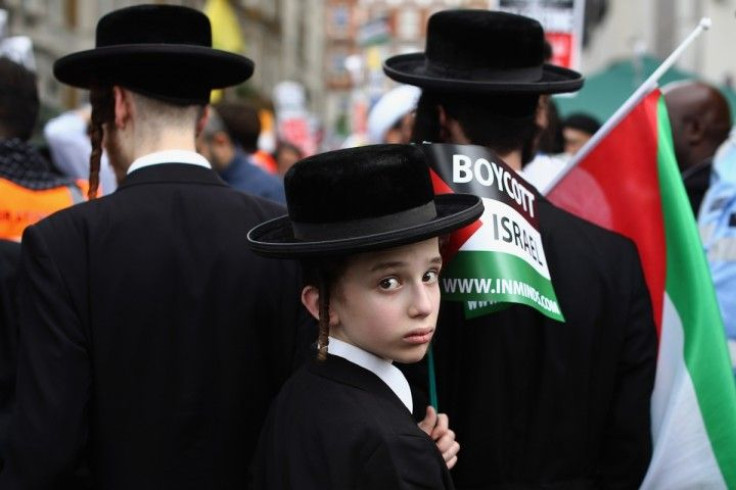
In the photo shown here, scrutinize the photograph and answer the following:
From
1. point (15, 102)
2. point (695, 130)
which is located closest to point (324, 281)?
point (15, 102)

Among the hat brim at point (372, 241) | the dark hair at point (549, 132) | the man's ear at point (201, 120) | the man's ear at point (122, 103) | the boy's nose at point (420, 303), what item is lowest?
the dark hair at point (549, 132)

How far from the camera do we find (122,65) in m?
3.02

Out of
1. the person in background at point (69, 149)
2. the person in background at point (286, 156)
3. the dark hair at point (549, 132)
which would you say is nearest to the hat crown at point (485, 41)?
the dark hair at point (549, 132)

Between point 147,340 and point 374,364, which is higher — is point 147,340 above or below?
below

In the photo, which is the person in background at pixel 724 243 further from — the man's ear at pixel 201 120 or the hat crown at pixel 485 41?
the man's ear at pixel 201 120

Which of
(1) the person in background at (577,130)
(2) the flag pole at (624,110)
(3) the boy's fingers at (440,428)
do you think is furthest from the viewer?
(1) the person in background at (577,130)

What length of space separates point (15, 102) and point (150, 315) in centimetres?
125

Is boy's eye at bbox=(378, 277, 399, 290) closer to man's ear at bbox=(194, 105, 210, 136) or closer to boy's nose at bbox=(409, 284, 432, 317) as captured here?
boy's nose at bbox=(409, 284, 432, 317)

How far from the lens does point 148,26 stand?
3.04 m

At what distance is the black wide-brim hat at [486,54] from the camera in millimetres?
2979

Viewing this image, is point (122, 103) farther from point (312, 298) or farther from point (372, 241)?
point (372, 241)

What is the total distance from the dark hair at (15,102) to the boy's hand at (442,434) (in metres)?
1.84

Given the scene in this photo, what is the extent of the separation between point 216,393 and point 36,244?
1.87 feet

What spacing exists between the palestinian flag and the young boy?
32.7 inches
